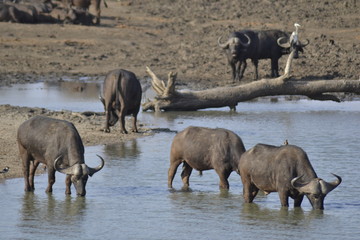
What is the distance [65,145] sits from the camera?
12547mm

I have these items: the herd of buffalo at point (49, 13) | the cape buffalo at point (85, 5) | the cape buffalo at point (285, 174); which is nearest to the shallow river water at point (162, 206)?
the cape buffalo at point (285, 174)

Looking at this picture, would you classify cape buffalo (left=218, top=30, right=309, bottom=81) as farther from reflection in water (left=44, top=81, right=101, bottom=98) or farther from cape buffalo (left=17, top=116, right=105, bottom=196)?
cape buffalo (left=17, top=116, right=105, bottom=196)

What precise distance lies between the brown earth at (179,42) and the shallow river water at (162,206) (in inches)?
449

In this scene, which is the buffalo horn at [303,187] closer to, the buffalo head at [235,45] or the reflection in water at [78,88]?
the reflection in water at [78,88]

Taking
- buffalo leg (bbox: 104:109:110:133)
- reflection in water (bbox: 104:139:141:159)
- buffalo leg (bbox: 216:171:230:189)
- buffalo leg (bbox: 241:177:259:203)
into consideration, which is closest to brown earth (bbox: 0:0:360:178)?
buffalo leg (bbox: 104:109:110:133)

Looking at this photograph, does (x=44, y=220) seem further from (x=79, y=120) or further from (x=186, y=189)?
(x=79, y=120)

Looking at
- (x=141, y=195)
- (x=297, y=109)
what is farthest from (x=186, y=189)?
(x=297, y=109)

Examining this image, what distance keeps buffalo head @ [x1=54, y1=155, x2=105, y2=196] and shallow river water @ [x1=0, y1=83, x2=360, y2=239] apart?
0.30 m

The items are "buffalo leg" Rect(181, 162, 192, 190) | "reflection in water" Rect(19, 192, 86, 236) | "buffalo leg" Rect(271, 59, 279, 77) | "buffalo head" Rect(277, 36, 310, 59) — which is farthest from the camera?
"buffalo head" Rect(277, 36, 310, 59)

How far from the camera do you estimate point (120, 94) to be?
18.5m

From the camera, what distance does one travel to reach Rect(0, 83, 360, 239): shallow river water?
11406 mm

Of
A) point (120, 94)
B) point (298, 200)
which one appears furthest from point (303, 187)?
point (120, 94)

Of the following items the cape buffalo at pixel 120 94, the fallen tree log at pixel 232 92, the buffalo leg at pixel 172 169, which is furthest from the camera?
the fallen tree log at pixel 232 92

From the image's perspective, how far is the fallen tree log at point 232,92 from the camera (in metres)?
22.8
